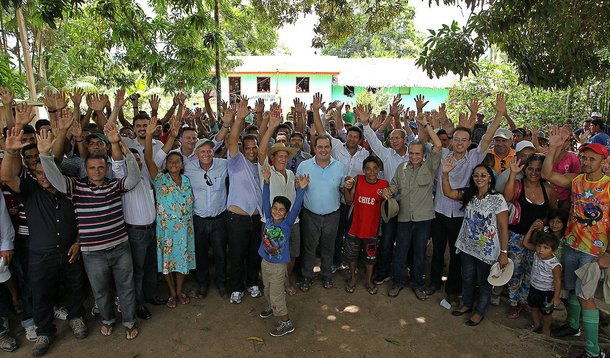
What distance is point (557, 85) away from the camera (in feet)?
18.1

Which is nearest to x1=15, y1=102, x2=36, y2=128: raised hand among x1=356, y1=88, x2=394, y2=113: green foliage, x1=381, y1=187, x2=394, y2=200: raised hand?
x1=381, y1=187, x2=394, y2=200: raised hand

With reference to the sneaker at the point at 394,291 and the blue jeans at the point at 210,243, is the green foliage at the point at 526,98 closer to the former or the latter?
the sneaker at the point at 394,291

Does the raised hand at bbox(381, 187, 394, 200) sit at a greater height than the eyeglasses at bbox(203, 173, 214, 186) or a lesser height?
lesser

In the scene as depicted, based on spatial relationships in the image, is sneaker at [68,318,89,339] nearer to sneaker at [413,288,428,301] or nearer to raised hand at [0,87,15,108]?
raised hand at [0,87,15,108]

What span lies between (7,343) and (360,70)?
21.3 meters

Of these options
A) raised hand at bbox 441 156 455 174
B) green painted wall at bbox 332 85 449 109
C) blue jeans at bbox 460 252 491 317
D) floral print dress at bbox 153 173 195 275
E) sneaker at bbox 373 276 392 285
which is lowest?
sneaker at bbox 373 276 392 285

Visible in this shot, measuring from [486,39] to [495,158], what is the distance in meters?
1.41

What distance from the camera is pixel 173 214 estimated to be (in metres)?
3.94

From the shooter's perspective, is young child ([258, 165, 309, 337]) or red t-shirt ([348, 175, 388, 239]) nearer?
young child ([258, 165, 309, 337])

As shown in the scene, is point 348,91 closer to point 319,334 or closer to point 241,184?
point 241,184

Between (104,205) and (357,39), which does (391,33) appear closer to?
(357,39)

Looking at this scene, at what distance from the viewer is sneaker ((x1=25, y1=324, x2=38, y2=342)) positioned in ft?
11.7

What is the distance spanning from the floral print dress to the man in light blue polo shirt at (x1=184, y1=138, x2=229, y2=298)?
0.10m

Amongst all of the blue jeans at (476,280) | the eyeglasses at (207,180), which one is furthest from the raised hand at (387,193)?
the eyeglasses at (207,180)
